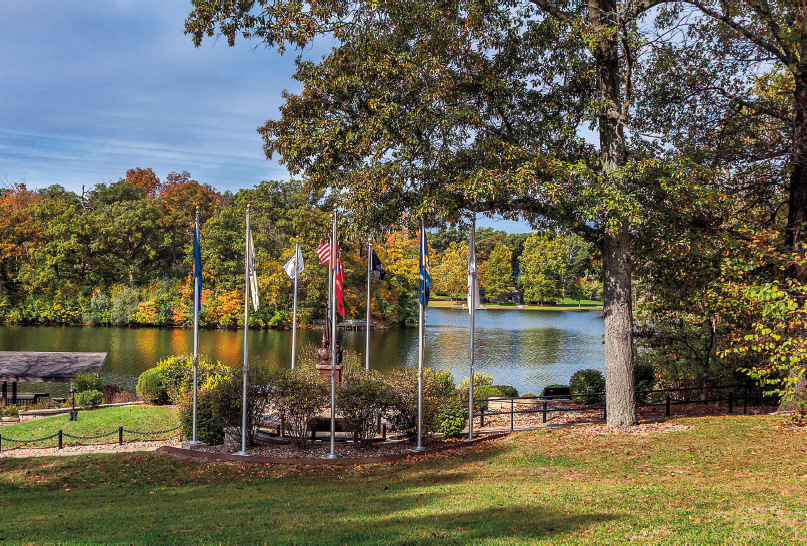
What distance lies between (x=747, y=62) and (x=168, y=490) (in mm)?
17621

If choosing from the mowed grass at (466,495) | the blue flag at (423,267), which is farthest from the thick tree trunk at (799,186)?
the blue flag at (423,267)

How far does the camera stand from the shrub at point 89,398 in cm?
2131

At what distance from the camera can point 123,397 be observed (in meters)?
24.2

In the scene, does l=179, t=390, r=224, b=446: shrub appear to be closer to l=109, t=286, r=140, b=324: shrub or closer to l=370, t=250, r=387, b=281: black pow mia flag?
l=370, t=250, r=387, b=281: black pow mia flag

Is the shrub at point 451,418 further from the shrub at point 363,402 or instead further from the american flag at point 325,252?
the american flag at point 325,252

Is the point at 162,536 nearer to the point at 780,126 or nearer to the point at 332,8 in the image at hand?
the point at 332,8

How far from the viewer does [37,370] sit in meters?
22.8

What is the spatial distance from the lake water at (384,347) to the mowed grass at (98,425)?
24.8ft

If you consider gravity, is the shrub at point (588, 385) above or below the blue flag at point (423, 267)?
below

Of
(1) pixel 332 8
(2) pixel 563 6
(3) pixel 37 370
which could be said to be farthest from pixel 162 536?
(3) pixel 37 370

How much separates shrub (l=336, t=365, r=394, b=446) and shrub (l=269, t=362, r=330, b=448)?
559 millimetres

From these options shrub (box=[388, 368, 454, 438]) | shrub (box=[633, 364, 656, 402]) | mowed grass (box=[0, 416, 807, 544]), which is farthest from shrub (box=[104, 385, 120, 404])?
shrub (box=[633, 364, 656, 402])

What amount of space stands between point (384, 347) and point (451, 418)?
2891cm

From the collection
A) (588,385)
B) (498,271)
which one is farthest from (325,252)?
(498,271)
